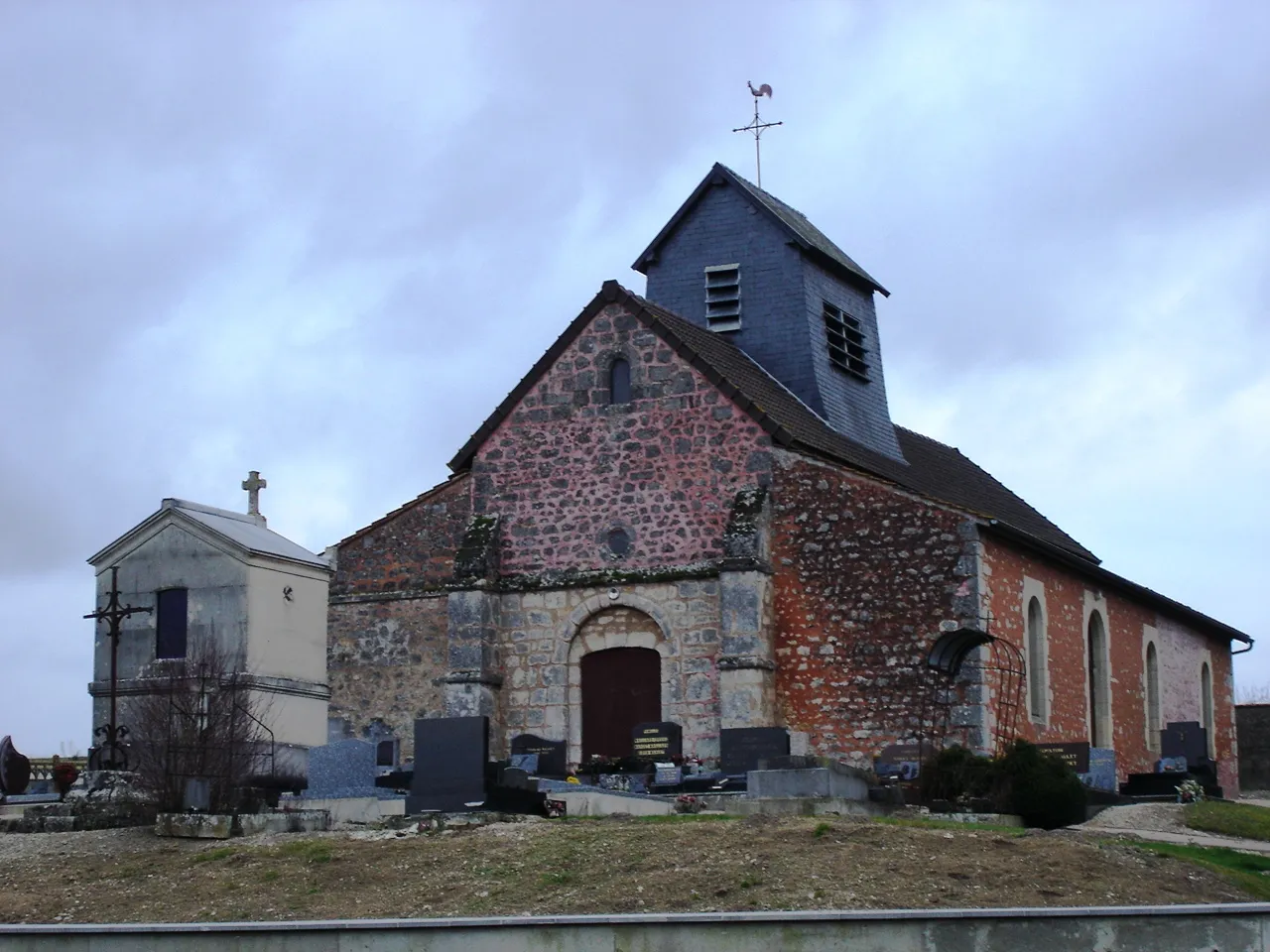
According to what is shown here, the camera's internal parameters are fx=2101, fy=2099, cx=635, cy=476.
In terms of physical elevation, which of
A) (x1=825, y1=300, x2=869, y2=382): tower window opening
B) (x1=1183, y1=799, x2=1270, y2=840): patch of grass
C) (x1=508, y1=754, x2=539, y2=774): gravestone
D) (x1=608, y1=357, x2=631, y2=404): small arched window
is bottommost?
(x1=1183, y1=799, x2=1270, y2=840): patch of grass

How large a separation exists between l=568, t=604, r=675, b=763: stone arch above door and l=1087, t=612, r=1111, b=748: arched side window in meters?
8.07

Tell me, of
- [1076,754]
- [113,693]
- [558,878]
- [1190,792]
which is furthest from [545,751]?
[558,878]

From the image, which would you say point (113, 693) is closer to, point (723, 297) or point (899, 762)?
point (899, 762)

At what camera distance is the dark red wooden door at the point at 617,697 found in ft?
98.9

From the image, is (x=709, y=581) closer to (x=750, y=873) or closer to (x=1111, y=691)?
(x=1111, y=691)

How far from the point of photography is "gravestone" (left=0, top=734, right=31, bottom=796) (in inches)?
1030

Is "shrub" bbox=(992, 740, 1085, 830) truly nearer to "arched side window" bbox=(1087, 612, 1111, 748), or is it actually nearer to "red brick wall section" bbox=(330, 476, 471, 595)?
"arched side window" bbox=(1087, 612, 1111, 748)

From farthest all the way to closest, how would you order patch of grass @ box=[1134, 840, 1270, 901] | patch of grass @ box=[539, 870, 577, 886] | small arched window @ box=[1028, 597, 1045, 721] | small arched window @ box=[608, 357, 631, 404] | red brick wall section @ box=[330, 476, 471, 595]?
red brick wall section @ box=[330, 476, 471, 595], small arched window @ box=[608, 357, 631, 404], small arched window @ box=[1028, 597, 1045, 721], patch of grass @ box=[1134, 840, 1270, 901], patch of grass @ box=[539, 870, 577, 886]

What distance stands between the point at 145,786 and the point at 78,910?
5.08m

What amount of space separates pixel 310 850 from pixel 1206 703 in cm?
2516

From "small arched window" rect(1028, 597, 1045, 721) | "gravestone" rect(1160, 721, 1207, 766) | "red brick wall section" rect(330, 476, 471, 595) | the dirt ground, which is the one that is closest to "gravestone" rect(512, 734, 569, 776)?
"red brick wall section" rect(330, 476, 471, 595)

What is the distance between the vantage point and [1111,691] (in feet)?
Result: 114

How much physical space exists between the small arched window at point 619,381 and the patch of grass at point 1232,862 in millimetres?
12462

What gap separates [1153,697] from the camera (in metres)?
37.2
